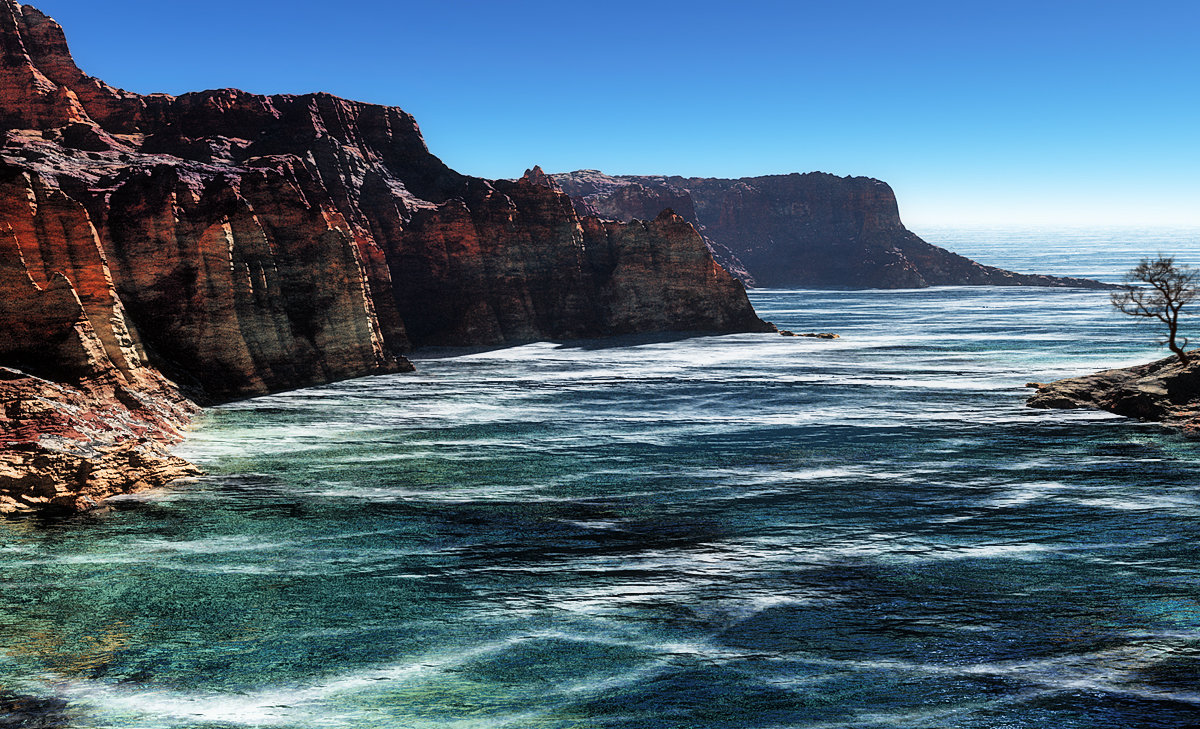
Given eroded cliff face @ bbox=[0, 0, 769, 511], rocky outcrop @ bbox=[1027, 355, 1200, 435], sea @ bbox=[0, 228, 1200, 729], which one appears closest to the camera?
sea @ bbox=[0, 228, 1200, 729]

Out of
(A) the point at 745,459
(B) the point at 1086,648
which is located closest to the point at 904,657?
(B) the point at 1086,648

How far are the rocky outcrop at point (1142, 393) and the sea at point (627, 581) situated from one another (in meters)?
2.73

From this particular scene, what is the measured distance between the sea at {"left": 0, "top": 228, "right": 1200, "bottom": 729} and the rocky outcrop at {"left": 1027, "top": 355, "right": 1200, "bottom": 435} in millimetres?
2732

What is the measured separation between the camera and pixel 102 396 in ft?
136

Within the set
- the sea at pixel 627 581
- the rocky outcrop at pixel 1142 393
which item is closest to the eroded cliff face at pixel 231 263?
the sea at pixel 627 581

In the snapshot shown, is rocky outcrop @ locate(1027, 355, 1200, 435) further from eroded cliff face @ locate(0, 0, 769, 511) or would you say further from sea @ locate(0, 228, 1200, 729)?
eroded cliff face @ locate(0, 0, 769, 511)

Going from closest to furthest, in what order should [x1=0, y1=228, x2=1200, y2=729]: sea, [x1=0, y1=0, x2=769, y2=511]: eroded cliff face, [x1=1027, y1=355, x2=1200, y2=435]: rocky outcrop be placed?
[x1=0, y1=228, x2=1200, y2=729]: sea
[x1=0, y1=0, x2=769, y2=511]: eroded cliff face
[x1=1027, y1=355, x2=1200, y2=435]: rocky outcrop

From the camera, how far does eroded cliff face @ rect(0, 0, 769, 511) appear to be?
4059cm

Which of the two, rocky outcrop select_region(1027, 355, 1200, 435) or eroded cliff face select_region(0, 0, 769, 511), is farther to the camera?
rocky outcrop select_region(1027, 355, 1200, 435)

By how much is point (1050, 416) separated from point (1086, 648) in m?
34.3

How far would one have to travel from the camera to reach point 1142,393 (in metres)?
48.4

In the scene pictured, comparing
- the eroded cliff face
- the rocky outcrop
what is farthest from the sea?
the eroded cliff face

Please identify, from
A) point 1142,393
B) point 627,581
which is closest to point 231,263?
point 627,581

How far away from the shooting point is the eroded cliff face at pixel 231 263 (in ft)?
133
